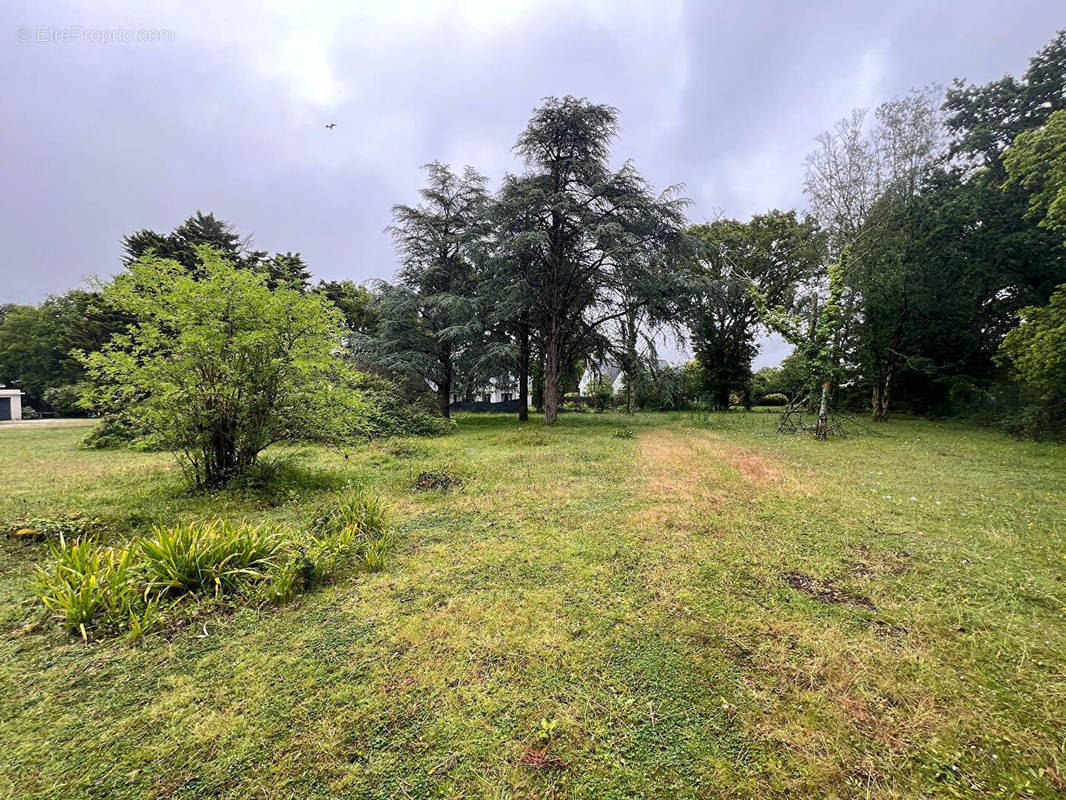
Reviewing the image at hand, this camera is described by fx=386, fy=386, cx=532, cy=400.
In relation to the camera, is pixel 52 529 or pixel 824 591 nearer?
pixel 824 591

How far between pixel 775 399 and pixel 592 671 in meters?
36.9

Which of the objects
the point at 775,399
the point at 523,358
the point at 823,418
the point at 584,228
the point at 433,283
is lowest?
the point at 823,418

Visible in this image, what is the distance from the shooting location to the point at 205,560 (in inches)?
128

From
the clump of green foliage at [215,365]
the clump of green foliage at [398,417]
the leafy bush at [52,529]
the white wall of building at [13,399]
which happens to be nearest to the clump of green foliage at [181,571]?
the leafy bush at [52,529]

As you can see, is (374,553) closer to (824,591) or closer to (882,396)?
(824,591)

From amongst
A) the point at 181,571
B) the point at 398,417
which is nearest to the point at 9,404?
the point at 398,417

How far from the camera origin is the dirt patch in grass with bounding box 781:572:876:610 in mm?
3062

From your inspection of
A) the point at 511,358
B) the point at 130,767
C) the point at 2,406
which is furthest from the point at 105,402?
the point at 2,406

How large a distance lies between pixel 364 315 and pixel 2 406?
67.2 ft

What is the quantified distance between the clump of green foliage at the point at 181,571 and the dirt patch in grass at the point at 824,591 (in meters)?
3.79

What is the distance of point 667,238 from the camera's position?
48.7 ft

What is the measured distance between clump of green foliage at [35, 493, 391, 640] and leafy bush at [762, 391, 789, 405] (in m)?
34.8

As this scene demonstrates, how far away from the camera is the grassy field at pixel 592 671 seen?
1729 millimetres

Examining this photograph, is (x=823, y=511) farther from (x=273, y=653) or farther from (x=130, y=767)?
→ (x=130, y=767)
